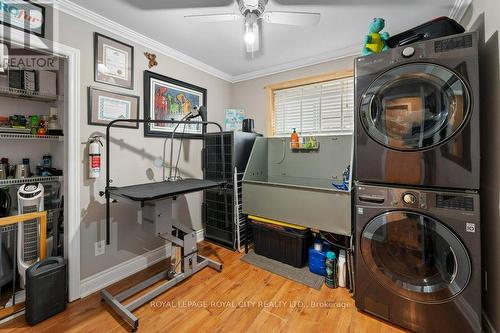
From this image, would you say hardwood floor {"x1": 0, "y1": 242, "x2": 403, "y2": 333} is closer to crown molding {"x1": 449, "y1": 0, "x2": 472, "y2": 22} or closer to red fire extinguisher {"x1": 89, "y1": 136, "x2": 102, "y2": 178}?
red fire extinguisher {"x1": 89, "y1": 136, "x2": 102, "y2": 178}

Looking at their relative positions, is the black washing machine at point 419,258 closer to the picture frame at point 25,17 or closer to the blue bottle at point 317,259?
the blue bottle at point 317,259

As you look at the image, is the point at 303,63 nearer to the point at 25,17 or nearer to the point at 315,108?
the point at 315,108

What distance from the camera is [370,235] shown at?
1457mm

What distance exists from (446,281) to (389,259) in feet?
0.94

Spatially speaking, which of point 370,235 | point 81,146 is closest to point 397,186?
point 370,235

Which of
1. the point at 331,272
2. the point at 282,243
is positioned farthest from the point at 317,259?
the point at 282,243

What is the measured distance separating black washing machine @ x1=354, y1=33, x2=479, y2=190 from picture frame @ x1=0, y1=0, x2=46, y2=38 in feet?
7.37

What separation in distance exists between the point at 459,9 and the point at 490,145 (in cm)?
111

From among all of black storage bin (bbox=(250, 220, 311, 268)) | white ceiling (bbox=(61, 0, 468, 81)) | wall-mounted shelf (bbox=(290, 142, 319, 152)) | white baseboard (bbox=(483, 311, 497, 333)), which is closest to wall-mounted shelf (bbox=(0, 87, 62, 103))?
white ceiling (bbox=(61, 0, 468, 81))

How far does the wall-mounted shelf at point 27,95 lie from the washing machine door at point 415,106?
8.75ft

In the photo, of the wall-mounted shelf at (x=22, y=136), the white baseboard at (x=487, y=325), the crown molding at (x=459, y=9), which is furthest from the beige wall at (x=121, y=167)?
the white baseboard at (x=487, y=325)

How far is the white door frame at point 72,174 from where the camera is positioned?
1.62 m

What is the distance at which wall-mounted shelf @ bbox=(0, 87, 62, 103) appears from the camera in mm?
1720

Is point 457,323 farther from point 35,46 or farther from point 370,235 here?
point 35,46
